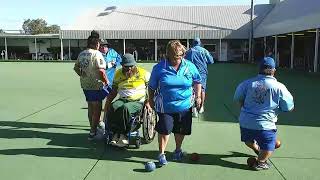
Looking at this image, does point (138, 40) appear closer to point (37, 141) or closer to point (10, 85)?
point (10, 85)

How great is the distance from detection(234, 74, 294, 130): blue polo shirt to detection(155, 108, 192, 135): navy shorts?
757mm

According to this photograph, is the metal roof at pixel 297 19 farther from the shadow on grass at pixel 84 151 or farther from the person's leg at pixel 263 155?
the person's leg at pixel 263 155

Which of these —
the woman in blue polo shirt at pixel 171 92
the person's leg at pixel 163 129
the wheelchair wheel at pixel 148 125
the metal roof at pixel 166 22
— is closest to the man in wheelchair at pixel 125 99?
the wheelchair wheel at pixel 148 125

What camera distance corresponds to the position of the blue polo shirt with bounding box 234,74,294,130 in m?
5.53

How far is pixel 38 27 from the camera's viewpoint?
10844 centimetres

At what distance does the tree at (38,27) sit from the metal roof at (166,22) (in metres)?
57.7

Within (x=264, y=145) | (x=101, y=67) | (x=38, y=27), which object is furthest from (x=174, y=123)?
(x=38, y=27)

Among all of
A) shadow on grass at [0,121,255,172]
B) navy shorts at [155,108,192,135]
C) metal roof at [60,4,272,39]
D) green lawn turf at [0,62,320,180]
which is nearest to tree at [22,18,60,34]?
metal roof at [60,4,272,39]

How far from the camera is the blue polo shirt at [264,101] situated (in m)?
5.53

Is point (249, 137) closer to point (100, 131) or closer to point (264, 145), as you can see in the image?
point (264, 145)

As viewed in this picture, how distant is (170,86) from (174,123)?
0.51m

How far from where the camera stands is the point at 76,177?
5.27 m

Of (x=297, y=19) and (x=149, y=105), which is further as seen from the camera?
(x=297, y=19)

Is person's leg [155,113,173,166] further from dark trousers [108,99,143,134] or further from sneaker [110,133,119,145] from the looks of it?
sneaker [110,133,119,145]
